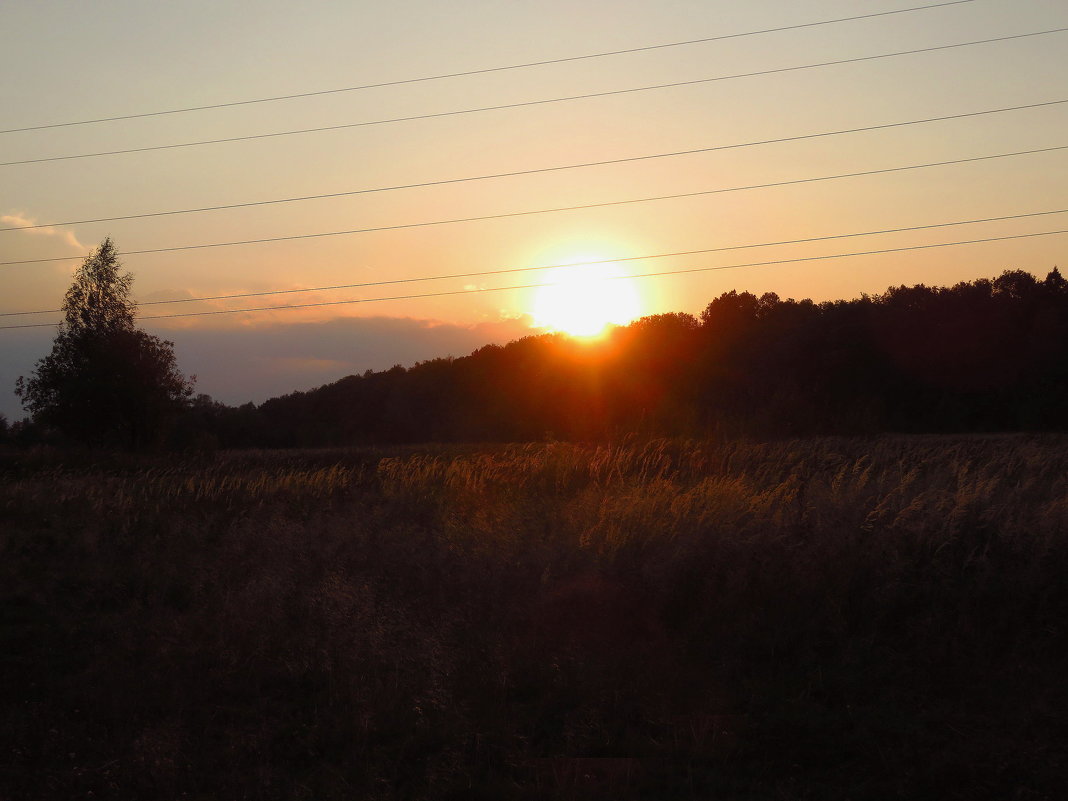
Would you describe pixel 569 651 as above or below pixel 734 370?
below

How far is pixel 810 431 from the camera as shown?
2944 centimetres

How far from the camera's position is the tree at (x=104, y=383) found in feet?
133

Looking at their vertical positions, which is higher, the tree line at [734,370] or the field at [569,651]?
the tree line at [734,370]

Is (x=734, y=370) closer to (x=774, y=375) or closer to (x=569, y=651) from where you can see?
(x=774, y=375)

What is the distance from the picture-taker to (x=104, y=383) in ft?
134

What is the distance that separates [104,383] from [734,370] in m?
31.1

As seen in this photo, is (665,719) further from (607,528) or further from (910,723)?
(607,528)

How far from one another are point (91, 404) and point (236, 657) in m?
38.0

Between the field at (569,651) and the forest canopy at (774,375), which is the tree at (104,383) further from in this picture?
the field at (569,651)

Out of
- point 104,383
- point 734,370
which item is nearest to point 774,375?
point 734,370

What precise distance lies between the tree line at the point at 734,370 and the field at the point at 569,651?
22.6m

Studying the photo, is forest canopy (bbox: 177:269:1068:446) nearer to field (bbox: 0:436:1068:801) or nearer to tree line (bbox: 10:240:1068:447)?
tree line (bbox: 10:240:1068:447)

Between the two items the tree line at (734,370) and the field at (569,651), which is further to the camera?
the tree line at (734,370)

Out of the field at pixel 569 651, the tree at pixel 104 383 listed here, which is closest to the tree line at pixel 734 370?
the tree at pixel 104 383
